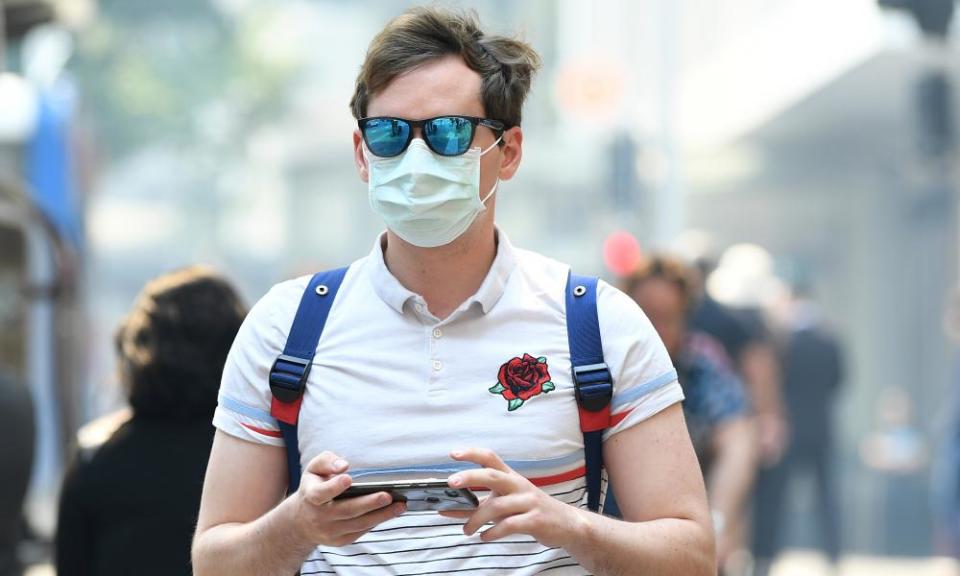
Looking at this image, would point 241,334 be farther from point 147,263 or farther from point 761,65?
point 147,263

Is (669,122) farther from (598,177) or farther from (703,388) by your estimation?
(703,388)

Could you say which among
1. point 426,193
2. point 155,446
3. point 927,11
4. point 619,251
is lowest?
point 619,251

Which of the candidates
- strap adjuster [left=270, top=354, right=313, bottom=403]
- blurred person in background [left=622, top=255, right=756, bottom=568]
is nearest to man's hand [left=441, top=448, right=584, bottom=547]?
strap adjuster [left=270, top=354, right=313, bottom=403]

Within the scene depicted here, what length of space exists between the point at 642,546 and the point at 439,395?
1.31ft

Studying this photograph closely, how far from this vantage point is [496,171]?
2.95 meters

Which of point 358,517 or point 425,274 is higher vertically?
point 425,274

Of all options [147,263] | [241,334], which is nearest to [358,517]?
[241,334]

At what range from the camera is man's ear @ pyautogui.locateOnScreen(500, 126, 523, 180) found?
295 centimetres

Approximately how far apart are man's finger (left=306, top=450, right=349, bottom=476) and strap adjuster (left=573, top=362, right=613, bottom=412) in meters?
0.45

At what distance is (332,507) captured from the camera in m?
2.51

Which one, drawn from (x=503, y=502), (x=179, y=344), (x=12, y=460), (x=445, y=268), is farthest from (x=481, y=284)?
(x=12, y=460)

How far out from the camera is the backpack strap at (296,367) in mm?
2760

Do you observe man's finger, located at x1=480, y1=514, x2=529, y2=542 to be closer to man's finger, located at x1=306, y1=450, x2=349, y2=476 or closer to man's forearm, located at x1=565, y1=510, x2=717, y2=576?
man's forearm, located at x1=565, y1=510, x2=717, y2=576

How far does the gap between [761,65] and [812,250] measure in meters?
3.23
